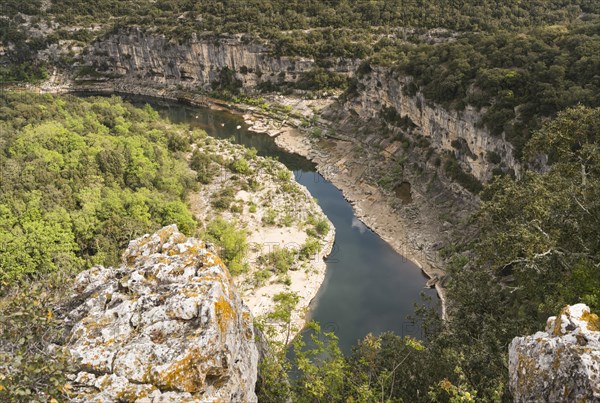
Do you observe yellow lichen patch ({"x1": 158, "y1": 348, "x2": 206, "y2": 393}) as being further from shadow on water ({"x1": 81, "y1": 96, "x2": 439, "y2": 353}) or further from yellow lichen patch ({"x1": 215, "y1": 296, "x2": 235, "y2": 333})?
shadow on water ({"x1": 81, "y1": 96, "x2": 439, "y2": 353})

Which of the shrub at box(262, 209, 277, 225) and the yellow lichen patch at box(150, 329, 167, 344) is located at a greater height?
the yellow lichen patch at box(150, 329, 167, 344)

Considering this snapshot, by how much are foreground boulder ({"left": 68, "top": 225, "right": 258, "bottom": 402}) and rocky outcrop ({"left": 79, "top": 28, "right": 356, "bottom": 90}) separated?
7110 centimetres

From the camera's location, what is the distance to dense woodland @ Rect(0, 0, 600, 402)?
14.5 meters

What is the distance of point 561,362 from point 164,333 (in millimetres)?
8293

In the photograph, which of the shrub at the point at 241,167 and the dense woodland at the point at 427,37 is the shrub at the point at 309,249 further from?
the dense woodland at the point at 427,37

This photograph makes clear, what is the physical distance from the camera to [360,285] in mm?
37000

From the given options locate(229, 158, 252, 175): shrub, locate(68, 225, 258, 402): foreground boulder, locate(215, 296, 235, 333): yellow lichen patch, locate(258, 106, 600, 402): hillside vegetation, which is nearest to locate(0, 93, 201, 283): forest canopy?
locate(229, 158, 252, 175): shrub

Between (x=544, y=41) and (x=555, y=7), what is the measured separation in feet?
106

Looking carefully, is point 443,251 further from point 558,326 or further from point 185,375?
point 185,375

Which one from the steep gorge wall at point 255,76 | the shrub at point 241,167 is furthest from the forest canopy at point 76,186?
the steep gorge wall at point 255,76

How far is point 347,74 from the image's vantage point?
77750mm

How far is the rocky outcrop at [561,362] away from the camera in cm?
787

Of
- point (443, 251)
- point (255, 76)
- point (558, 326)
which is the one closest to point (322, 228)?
point (443, 251)

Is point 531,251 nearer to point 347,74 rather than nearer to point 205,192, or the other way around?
point 205,192
